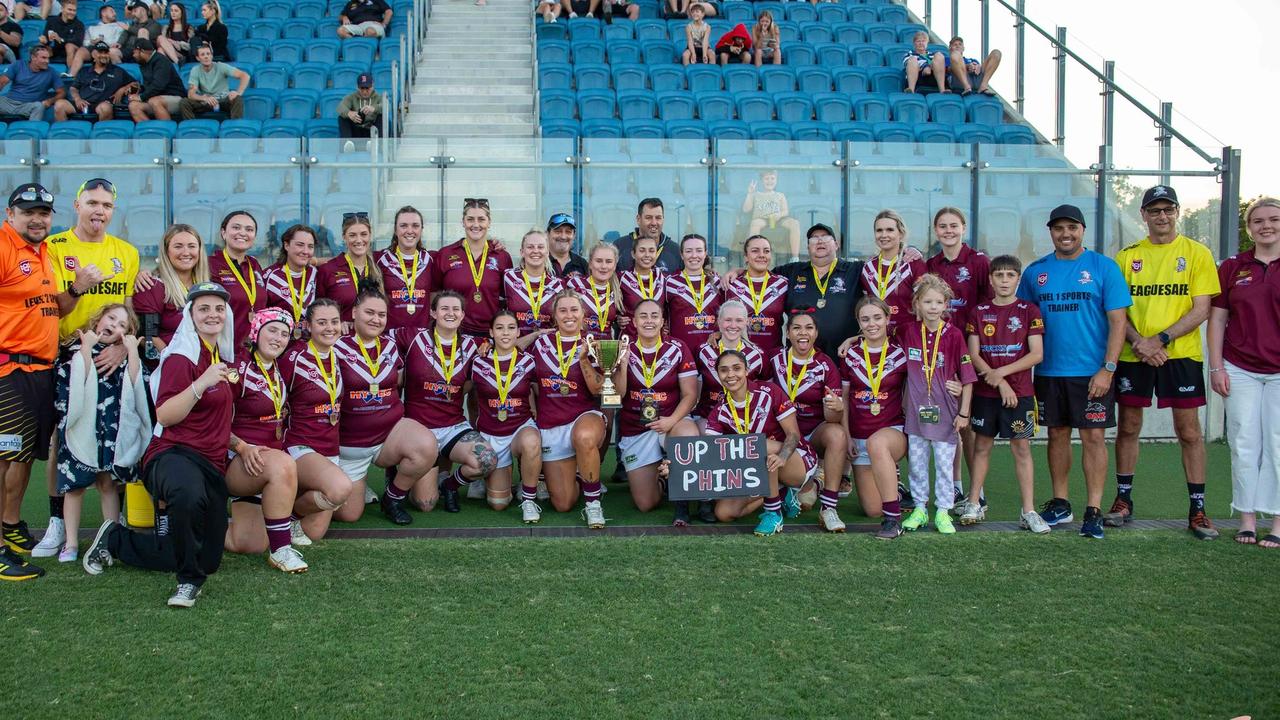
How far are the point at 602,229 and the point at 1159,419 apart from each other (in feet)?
17.4

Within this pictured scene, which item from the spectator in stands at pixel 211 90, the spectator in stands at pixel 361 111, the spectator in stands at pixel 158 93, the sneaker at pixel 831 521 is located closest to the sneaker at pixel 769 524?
the sneaker at pixel 831 521

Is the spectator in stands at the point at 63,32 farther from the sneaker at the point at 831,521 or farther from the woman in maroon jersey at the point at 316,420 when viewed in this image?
the sneaker at the point at 831,521

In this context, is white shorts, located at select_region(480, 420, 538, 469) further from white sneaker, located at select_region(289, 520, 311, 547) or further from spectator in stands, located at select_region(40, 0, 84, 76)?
spectator in stands, located at select_region(40, 0, 84, 76)

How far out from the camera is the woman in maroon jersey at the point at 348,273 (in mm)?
6035

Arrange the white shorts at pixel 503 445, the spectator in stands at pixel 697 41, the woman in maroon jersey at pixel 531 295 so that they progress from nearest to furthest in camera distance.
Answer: the white shorts at pixel 503 445
the woman in maroon jersey at pixel 531 295
the spectator in stands at pixel 697 41

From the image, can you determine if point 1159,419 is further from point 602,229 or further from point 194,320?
point 194,320

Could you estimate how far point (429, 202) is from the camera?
7.98 metres

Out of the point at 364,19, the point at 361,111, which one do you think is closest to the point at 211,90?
the point at 361,111

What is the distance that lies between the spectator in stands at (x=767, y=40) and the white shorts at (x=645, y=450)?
860 centimetres

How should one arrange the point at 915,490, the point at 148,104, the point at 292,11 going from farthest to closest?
1. the point at 292,11
2. the point at 148,104
3. the point at 915,490

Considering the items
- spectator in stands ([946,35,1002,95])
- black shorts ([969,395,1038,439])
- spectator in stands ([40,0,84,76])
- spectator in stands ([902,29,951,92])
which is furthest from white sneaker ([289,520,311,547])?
spectator in stands ([946,35,1002,95])

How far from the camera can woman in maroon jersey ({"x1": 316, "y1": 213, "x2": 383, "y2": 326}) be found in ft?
19.8

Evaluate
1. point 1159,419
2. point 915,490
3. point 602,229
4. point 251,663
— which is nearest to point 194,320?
point 251,663

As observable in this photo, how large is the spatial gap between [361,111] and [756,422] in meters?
6.20
